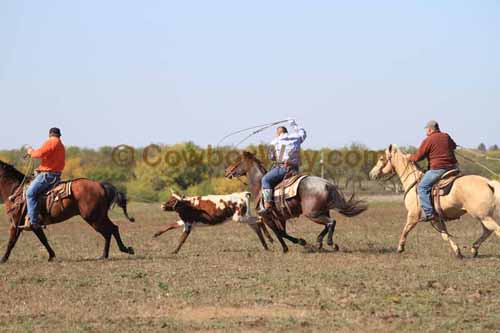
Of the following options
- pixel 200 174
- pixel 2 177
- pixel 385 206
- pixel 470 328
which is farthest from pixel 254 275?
pixel 200 174

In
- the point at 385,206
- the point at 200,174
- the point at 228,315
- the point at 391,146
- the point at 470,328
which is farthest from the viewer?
the point at 200,174

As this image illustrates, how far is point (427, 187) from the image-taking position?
14.9 metres

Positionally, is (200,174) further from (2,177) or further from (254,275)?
(254,275)

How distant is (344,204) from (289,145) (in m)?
1.55

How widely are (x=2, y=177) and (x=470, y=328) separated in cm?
996

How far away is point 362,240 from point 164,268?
21.5 feet

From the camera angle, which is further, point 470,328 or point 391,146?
point 391,146

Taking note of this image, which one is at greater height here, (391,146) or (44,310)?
(391,146)

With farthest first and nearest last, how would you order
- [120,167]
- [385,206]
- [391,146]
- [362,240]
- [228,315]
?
[120,167], [385,206], [362,240], [391,146], [228,315]

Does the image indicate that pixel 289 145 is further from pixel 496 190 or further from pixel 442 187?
pixel 496 190

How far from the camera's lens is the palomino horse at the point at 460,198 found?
14062 mm

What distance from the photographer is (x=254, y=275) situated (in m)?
12.9

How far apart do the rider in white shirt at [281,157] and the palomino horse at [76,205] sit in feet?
9.23

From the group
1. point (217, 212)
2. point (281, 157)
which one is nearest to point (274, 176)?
point (281, 157)
